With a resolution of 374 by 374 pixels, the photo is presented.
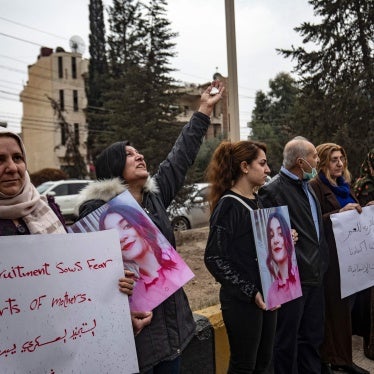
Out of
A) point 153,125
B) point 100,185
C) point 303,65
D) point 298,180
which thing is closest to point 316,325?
point 298,180

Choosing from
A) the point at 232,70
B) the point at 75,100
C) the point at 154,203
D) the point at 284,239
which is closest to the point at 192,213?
the point at 232,70

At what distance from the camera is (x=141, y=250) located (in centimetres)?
185

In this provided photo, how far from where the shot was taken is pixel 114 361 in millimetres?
1639

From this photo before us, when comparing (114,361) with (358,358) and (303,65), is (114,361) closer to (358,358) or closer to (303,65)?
(358,358)

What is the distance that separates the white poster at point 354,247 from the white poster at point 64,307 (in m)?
2.00

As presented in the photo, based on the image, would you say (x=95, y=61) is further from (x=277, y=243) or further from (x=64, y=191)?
(x=277, y=243)

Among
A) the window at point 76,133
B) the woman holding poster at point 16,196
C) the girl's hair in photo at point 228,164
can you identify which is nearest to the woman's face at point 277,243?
the girl's hair in photo at point 228,164

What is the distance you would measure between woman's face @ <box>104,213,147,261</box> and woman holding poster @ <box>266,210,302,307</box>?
0.86 metres

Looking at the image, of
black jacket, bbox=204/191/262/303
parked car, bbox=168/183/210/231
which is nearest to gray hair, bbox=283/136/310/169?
black jacket, bbox=204/191/262/303

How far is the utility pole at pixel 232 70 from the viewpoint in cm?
352

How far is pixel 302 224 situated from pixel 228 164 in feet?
2.30

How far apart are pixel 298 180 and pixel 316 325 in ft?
3.37

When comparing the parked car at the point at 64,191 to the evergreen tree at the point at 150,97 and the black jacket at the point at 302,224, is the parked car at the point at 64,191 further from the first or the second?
the black jacket at the point at 302,224

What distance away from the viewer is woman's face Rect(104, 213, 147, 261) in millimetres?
1832
